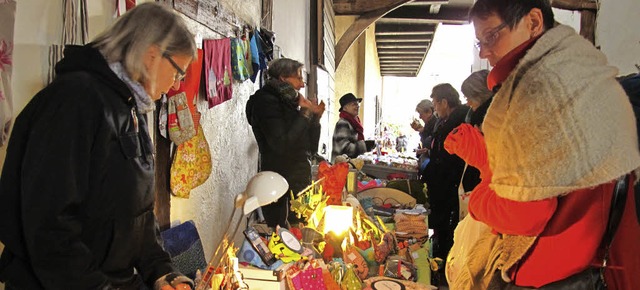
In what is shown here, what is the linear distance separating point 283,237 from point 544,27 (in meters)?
1.16

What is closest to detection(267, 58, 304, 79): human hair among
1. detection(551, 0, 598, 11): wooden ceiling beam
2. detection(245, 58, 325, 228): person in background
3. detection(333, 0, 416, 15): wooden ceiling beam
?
detection(245, 58, 325, 228): person in background

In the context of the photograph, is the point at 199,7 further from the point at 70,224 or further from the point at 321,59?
the point at 321,59

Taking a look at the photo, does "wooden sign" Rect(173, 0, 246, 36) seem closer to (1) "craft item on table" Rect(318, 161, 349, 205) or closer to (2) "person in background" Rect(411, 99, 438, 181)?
(1) "craft item on table" Rect(318, 161, 349, 205)

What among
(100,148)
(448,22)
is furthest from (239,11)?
(448,22)

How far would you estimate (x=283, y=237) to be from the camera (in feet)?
5.84

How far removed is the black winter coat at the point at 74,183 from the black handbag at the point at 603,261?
112cm

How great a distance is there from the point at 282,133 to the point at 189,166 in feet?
2.66

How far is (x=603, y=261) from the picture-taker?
115 centimetres

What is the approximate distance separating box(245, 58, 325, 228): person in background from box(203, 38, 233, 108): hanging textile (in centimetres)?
24

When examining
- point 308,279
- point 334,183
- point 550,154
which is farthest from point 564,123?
point 334,183

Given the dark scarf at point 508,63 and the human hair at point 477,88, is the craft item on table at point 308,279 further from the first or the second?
the human hair at point 477,88

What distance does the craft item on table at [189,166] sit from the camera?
7.15 feet

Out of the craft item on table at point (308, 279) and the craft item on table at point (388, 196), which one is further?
the craft item on table at point (388, 196)

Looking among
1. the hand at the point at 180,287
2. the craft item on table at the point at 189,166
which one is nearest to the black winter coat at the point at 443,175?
the craft item on table at the point at 189,166
